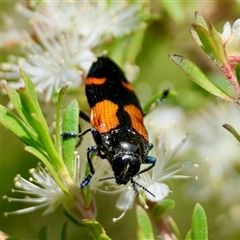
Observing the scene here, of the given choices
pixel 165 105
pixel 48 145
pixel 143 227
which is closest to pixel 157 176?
pixel 143 227

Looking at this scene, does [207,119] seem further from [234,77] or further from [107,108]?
[234,77]

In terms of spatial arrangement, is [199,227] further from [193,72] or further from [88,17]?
[88,17]

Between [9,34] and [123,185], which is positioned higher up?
[9,34]

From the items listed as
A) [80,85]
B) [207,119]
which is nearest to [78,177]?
[80,85]

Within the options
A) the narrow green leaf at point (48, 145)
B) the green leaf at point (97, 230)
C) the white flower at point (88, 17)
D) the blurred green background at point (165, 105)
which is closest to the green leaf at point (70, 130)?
the narrow green leaf at point (48, 145)

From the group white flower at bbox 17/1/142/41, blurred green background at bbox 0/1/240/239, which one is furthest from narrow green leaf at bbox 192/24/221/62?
blurred green background at bbox 0/1/240/239

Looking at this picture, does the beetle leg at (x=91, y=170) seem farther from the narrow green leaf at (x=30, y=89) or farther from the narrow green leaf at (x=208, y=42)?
the narrow green leaf at (x=208, y=42)
